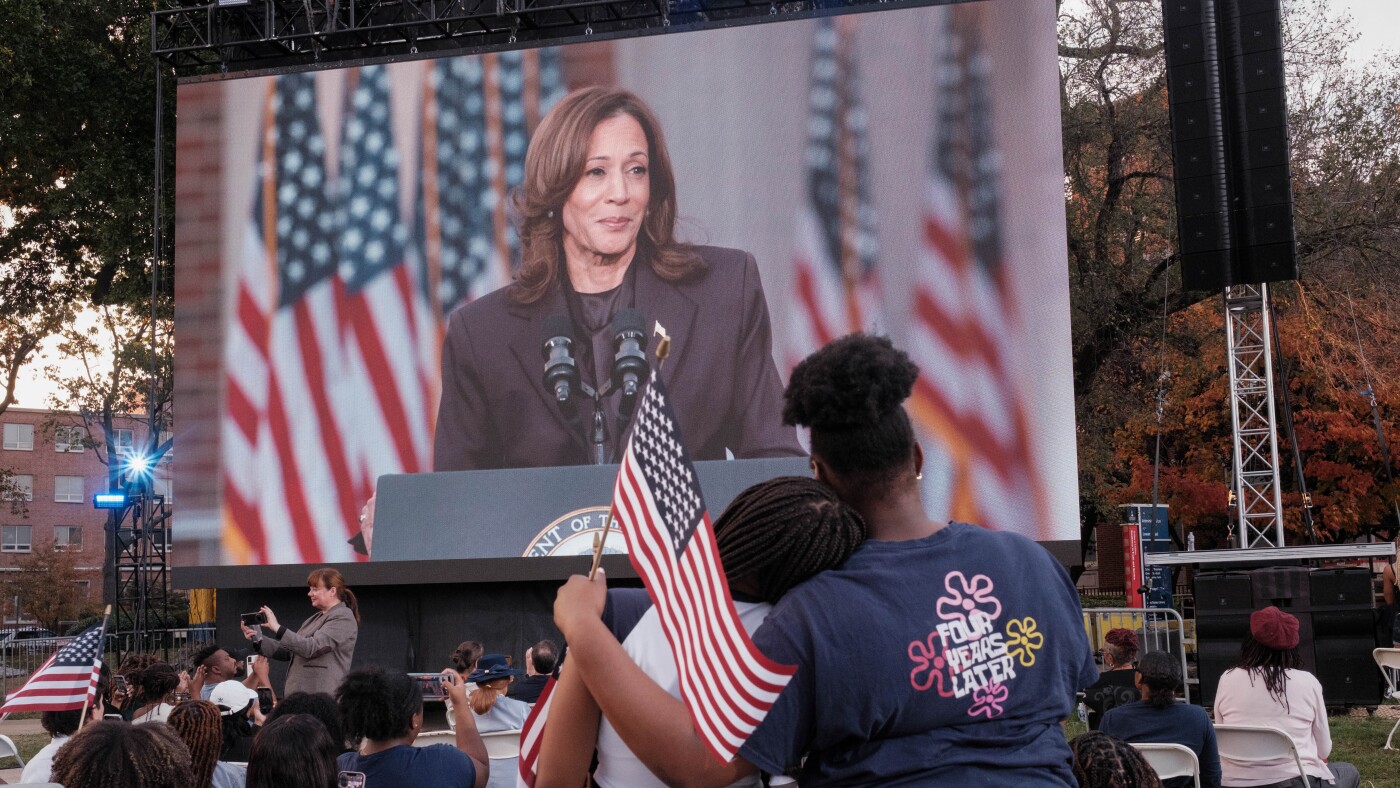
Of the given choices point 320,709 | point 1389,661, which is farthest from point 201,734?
point 1389,661

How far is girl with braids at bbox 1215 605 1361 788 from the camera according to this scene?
492cm

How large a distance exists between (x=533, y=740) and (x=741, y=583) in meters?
0.44

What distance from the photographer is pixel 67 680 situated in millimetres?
4188

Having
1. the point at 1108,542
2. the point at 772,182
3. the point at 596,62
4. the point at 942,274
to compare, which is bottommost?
the point at 1108,542

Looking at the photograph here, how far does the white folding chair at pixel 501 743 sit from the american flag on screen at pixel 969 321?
6321 millimetres

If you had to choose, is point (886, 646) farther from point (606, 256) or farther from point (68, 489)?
point (68, 489)

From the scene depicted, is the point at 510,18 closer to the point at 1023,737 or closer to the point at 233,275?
the point at 233,275

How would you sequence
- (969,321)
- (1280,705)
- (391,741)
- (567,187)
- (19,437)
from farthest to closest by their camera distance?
1. (19,437)
2. (567,187)
3. (969,321)
4. (1280,705)
5. (391,741)

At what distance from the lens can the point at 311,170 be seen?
1256 centimetres

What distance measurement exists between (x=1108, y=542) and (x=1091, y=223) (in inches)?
482

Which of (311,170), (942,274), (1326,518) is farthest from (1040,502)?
(1326,518)

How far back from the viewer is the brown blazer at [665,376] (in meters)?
11.2

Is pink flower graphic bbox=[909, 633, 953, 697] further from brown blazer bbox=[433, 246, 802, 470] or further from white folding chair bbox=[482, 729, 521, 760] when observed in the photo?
brown blazer bbox=[433, 246, 802, 470]

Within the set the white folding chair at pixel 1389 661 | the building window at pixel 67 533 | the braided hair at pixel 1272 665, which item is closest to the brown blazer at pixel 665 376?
the white folding chair at pixel 1389 661
